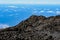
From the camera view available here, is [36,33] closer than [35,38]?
No

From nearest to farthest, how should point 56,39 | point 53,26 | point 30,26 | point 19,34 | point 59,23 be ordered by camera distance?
1. point 56,39
2. point 19,34
3. point 53,26
4. point 59,23
5. point 30,26

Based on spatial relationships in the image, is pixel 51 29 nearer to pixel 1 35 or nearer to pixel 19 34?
pixel 19 34

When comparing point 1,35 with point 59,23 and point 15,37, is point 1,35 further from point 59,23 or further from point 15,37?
point 59,23

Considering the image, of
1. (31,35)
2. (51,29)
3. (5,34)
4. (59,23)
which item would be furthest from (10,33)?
(59,23)

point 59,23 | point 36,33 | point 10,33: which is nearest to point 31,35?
point 36,33

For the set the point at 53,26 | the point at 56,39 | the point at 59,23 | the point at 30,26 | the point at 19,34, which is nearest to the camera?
the point at 56,39

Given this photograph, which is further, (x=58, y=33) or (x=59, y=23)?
(x=59, y=23)

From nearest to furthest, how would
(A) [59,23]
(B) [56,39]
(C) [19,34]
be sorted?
1. (B) [56,39]
2. (C) [19,34]
3. (A) [59,23]
